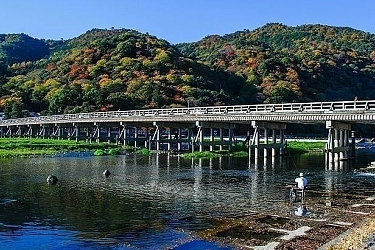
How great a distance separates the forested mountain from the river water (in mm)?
65540

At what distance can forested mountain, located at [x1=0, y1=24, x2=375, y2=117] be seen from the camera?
108 meters

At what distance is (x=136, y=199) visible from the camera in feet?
78.7

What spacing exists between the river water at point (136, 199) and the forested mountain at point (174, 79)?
6554 cm

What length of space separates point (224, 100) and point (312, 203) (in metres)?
90.4

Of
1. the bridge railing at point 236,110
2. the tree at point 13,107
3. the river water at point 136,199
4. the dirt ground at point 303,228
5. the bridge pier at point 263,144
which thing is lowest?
the river water at point 136,199

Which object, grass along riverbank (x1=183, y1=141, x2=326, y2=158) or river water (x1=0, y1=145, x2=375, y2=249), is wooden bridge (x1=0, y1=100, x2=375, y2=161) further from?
river water (x1=0, y1=145, x2=375, y2=249)

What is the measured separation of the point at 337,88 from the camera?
5418 inches

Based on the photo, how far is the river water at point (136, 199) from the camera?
52.9 feet

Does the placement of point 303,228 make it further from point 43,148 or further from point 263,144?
point 43,148

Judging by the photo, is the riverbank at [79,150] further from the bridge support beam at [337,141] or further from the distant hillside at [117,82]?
the distant hillside at [117,82]

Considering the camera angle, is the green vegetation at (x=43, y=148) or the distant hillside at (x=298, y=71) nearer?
the green vegetation at (x=43, y=148)

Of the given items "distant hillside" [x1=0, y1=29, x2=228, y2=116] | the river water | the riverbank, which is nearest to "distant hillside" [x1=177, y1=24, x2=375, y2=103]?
"distant hillside" [x1=0, y1=29, x2=228, y2=116]

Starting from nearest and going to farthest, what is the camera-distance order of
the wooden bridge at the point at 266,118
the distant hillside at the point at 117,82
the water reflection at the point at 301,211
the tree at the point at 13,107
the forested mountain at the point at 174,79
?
the water reflection at the point at 301,211
the wooden bridge at the point at 266,118
the distant hillside at the point at 117,82
the forested mountain at the point at 174,79
the tree at the point at 13,107

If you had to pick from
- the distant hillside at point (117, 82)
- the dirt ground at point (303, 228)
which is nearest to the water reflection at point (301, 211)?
the dirt ground at point (303, 228)
